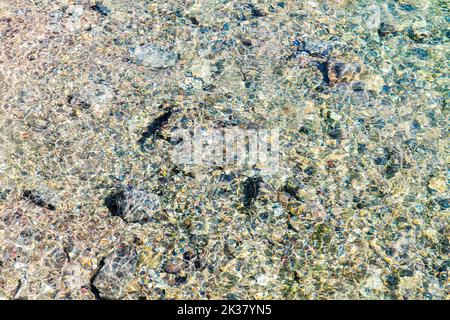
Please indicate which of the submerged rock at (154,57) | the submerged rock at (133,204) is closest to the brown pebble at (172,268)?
the submerged rock at (133,204)

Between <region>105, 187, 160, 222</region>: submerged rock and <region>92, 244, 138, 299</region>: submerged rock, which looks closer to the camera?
<region>92, 244, 138, 299</region>: submerged rock

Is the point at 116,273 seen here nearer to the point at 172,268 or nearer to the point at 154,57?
the point at 172,268

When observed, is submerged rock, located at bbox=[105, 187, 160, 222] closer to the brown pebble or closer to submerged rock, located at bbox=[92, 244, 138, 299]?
submerged rock, located at bbox=[92, 244, 138, 299]

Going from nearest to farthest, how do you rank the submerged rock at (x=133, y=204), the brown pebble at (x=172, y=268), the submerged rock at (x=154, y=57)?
1. the brown pebble at (x=172, y=268)
2. the submerged rock at (x=133, y=204)
3. the submerged rock at (x=154, y=57)

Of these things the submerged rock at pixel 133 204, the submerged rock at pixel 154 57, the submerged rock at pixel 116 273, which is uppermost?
the submerged rock at pixel 154 57

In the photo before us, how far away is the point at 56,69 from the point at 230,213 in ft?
8.08

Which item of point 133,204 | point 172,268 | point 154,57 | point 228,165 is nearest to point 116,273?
point 172,268

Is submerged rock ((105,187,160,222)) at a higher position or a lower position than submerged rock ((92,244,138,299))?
higher

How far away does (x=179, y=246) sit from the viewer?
4.54 meters

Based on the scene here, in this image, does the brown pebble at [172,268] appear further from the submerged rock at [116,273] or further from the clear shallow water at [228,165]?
the submerged rock at [116,273]

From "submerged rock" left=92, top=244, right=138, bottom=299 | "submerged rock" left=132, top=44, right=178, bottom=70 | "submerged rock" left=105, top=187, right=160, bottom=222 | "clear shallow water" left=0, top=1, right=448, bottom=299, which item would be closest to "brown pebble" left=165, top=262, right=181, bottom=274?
"clear shallow water" left=0, top=1, right=448, bottom=299

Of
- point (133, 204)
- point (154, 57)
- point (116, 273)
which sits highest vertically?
point (154, 57)

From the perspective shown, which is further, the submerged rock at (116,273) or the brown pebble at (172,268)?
the brown pebble at (172,268)
